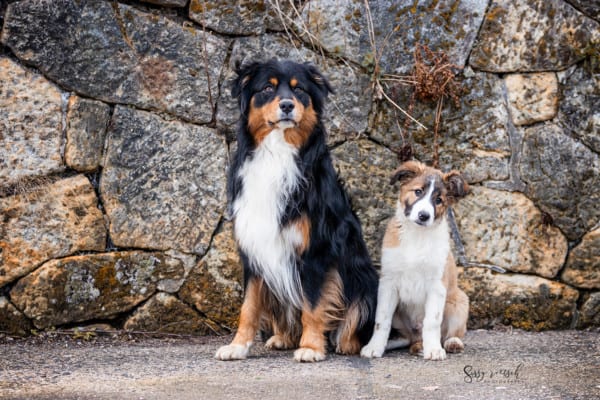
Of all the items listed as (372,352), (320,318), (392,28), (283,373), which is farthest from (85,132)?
(372,352)

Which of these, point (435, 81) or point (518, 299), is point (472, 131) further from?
point (518, 299)

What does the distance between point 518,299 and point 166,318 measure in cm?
244

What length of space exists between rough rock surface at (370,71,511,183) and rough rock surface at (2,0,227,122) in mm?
1360

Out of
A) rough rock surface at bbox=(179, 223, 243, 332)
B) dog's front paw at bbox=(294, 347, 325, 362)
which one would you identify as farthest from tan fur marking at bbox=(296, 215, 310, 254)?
rough rock surface at bbox=(179, 223, 243, 332)

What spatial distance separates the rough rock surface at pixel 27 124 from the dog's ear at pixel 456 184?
2.47 metres

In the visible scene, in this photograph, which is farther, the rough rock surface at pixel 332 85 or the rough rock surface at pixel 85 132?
the rough rock surface at pixel 332 85

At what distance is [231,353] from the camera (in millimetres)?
3918

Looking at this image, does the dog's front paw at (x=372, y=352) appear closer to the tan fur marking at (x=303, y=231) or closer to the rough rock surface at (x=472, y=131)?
the tan fur marking at (x=303, y=231)

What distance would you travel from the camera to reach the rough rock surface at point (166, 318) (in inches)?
183

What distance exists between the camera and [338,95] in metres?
4.86

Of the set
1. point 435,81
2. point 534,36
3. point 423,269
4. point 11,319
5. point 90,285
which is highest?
point 534,36

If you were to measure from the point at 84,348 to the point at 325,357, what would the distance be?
1.51 m

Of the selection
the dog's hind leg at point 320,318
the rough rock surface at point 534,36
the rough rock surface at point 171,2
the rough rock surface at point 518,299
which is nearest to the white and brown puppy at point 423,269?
the dog's hind leg at point 320,318

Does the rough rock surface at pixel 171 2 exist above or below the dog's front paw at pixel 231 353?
above
